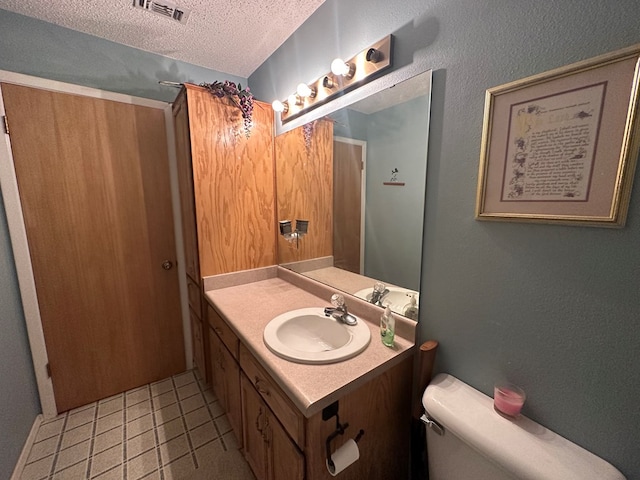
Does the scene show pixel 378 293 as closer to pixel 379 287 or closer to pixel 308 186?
pixel 379 287

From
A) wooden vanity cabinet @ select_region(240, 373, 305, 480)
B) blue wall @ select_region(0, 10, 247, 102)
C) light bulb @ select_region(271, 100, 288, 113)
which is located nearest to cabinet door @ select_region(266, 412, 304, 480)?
wooden vanity cabinet @ select_region(240, 373, 305, 480)

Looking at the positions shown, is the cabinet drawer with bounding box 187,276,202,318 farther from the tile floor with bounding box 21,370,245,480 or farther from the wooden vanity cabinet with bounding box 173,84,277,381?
the tile floor with bounding box 21,370,245,480

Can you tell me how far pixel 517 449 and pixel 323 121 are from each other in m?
1.53

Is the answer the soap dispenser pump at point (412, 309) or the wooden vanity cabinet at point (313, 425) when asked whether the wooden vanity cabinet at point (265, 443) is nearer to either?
the wooden vanity cabinet at point (313, 425)

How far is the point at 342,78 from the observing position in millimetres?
1196

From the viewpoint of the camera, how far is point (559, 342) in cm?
70

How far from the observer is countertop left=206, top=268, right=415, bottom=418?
0.77 m

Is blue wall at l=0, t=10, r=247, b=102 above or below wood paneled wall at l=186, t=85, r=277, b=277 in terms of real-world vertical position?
above

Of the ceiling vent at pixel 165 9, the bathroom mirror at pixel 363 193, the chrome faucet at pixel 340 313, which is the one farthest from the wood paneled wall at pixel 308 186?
the ceiling vent at pixel 165 9

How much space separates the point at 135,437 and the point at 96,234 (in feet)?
4.19

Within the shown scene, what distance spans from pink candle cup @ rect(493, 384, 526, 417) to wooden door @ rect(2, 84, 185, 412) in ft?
6.76

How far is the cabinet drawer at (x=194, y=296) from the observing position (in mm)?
1675

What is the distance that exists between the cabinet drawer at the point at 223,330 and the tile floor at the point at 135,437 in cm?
62

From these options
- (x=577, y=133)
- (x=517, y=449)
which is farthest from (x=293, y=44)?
(x=517, y=449)
